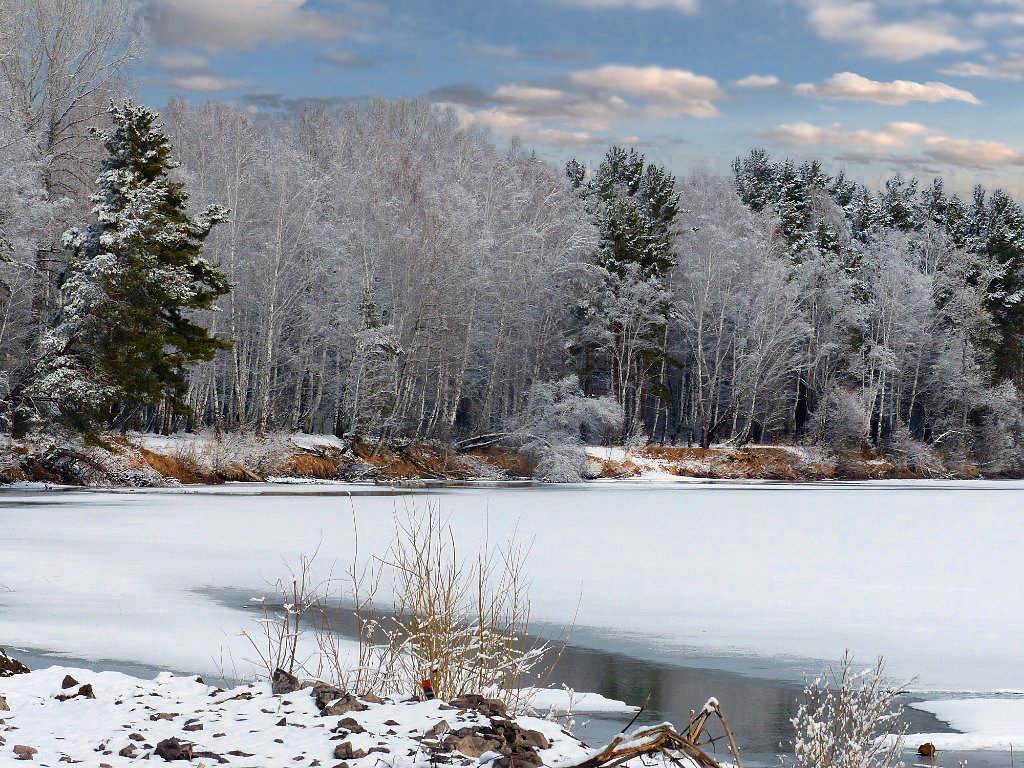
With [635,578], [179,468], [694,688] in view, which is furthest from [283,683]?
[179,468]

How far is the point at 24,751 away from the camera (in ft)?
9.91

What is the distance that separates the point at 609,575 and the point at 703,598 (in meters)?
1.92

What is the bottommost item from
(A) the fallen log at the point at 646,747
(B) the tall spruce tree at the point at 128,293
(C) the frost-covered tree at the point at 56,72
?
(A) the fallen log at the point at 646,747

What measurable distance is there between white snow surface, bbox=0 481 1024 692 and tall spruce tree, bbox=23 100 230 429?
11.1 ft

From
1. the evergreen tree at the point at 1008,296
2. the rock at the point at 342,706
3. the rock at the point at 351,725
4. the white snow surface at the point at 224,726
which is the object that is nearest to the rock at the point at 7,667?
the white snow surface at the point at 224,726

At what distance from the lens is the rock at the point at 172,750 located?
9.92 feet

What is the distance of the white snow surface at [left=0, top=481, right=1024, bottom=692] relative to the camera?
948 cm

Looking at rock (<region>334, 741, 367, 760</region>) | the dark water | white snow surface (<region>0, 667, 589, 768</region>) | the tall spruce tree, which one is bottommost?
the dark water

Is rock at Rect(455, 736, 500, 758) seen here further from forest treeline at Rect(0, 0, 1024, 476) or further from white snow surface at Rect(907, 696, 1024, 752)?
forest treeline at Rect(0, 0, 1024, 476)

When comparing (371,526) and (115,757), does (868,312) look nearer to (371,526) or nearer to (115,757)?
(371,526)

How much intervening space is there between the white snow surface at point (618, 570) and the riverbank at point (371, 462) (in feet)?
10.0

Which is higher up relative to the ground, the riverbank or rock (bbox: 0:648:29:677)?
rock (bbox: 0:648:29:677)

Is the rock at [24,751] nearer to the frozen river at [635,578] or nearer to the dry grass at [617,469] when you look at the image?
the frozen river at [635,578]

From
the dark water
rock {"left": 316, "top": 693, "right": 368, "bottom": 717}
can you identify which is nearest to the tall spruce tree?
the dark water
